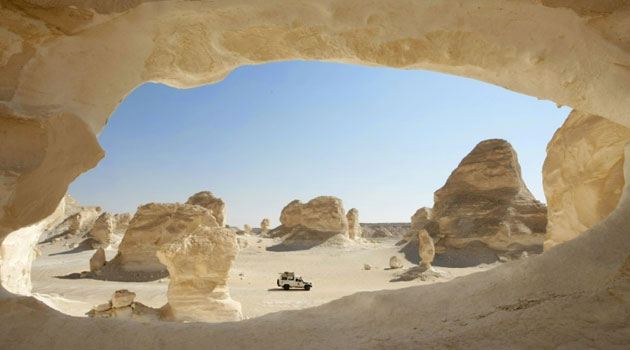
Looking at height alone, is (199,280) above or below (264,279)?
above

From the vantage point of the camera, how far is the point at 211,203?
88.2 feet

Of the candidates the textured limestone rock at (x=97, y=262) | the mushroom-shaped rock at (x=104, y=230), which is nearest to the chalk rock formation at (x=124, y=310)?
the textured limestone rock at (x=97, y=262)

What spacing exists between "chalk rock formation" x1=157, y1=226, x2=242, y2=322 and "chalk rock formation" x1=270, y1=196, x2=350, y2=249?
63.9 ft

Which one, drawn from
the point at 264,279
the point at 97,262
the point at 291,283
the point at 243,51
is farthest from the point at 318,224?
the point at 243,51

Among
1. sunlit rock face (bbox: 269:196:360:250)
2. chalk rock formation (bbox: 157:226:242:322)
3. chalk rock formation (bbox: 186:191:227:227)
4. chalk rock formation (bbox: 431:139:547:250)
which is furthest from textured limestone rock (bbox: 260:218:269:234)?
chalk rock formation (bbox: 157:226:242:322)

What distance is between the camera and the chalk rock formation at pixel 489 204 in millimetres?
21438

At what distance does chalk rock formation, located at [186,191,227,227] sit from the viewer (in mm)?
26525

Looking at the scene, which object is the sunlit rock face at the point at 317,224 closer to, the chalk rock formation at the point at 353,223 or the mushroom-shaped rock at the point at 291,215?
the mushroom-shaped rock at the point at 291,215

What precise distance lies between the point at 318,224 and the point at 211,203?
853cm

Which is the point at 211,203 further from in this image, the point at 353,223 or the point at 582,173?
the point at 582,173

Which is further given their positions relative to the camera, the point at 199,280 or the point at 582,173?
the point at 199,280

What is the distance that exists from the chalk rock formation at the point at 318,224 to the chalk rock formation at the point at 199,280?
1946 centimetres

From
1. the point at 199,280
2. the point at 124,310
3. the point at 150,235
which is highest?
the point at 150,235

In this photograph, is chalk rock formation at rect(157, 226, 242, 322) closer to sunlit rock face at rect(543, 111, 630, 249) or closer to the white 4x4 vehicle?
the white 4x4 vehicle
